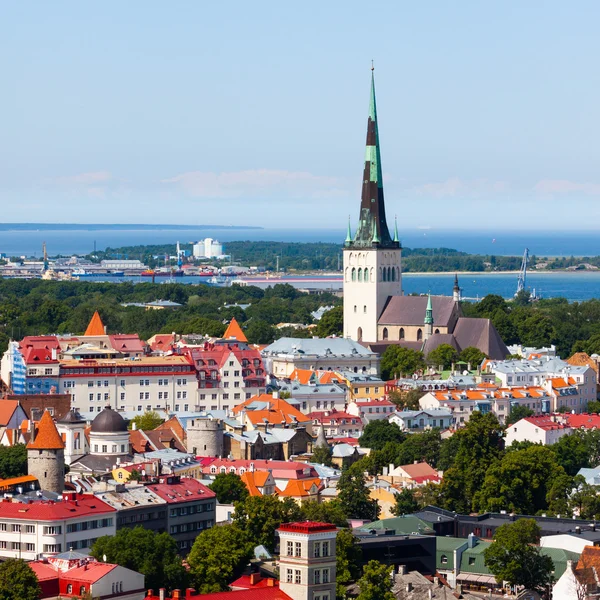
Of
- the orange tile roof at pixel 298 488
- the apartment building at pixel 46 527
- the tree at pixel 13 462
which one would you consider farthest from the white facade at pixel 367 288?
the apartment building at pixel 46 527

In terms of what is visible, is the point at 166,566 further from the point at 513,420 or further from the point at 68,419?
the point at 513,420

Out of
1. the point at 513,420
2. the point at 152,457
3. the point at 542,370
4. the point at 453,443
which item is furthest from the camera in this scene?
the point at 542,370

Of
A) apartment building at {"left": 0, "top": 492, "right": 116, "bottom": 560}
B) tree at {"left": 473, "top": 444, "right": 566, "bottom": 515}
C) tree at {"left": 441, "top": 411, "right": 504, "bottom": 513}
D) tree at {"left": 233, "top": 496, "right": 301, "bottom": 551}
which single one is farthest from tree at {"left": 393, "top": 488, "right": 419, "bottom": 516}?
apartment building at {"left": 0, "top": 492, "right": 116, "bottom": 560}

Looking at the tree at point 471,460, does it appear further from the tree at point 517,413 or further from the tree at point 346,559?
the tree at point 346,559

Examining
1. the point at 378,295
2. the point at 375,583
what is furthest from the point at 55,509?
the point at 378,295

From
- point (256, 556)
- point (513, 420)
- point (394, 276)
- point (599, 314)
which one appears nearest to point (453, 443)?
point (513, 420)

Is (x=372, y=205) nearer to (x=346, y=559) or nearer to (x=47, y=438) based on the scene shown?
(x=47, y=438)
